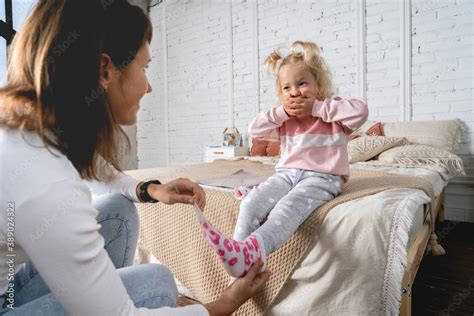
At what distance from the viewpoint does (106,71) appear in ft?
2.09

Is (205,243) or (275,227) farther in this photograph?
(205,243)

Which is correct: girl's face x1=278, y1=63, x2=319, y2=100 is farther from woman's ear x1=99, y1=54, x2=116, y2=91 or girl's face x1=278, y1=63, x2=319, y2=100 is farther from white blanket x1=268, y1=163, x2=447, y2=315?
woman's ear x1=99, y1=54, x2=116, y2=91

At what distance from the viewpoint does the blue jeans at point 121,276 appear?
1.96ft

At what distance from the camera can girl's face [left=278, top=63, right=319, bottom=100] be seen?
1.44m

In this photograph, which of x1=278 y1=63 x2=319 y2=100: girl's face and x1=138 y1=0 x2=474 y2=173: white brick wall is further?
x1=138 y1=0 x2=474 y2=173: white brick wall

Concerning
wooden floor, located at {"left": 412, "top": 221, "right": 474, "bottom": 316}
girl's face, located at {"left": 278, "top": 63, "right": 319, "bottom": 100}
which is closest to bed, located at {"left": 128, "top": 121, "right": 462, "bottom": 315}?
wooden floor, located at {"left": 412, "top": 221, "right": 474, "bottom": 316}

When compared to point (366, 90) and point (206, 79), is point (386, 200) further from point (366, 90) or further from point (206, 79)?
point (206, 79)

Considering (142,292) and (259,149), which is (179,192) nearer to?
(142,292)

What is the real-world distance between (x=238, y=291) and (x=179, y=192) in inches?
12.0

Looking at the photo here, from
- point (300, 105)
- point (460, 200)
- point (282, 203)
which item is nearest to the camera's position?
point (282, 203)

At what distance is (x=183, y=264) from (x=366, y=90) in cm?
257

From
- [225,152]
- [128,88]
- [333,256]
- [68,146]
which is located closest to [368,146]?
[333,256]

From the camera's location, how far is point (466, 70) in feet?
8.91

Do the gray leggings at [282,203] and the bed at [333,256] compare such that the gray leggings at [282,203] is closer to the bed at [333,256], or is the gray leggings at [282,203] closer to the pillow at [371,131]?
the bed at [333,256]
